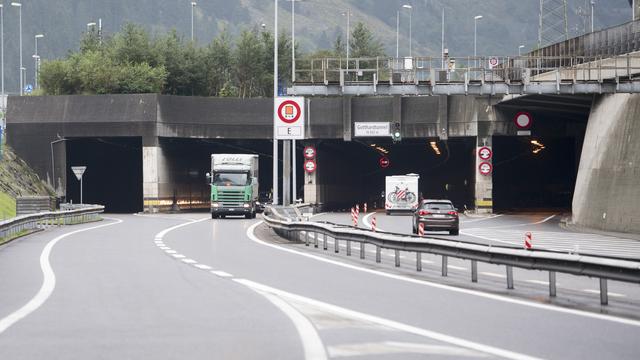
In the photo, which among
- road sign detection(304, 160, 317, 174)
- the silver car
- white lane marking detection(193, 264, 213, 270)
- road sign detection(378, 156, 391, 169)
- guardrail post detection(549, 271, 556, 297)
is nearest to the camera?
guardrail post detection(549, 271, 556, 297)

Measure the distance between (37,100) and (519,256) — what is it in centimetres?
6127

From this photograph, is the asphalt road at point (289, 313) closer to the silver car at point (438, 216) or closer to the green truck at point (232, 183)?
the silver car at point (438, 216)

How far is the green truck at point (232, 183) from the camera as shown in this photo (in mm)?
61250

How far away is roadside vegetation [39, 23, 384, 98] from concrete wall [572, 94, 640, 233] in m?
30.5

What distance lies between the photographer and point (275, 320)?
46.3 feet

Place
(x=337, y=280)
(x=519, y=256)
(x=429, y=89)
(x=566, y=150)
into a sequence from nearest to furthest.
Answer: (x=519, y=256), (x=337, y=280), (x=429, y=89), (x=566, y=150)

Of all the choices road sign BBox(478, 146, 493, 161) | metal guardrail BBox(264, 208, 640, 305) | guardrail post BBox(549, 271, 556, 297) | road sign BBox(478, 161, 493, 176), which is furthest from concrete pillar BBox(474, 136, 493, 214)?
guardrail post BBox(549, 271, 556, 297)

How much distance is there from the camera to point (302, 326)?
528 inches

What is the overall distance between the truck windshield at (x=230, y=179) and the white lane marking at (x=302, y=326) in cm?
4204

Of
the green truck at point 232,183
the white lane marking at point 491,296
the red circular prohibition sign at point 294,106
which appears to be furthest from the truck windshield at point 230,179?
the white lane marking at point 491,296

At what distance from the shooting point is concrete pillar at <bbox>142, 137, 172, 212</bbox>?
7419 centimetres

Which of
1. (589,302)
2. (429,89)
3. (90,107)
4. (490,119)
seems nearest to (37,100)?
(90,107)

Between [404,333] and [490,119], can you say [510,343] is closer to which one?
[404,333]

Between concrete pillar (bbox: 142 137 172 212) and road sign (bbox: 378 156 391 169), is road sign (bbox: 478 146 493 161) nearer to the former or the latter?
concrete pillar (bbox: 142 137 172 212)
